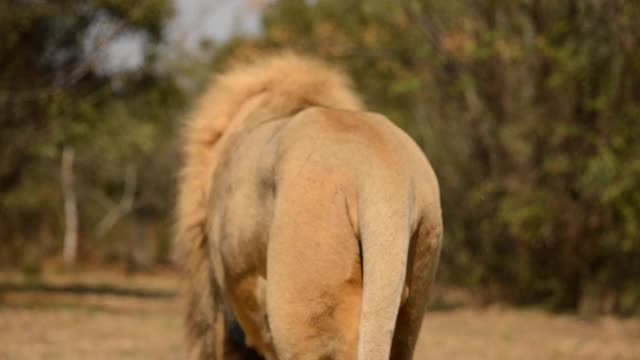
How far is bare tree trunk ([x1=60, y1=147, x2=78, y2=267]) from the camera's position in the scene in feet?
103

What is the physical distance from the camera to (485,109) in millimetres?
17766

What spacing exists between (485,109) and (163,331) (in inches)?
244

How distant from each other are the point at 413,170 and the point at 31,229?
28.3 meters

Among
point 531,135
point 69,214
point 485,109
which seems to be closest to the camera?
point 531,135

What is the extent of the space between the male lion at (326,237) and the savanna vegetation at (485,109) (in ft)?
32.3

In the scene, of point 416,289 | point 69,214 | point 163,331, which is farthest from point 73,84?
point 69,214

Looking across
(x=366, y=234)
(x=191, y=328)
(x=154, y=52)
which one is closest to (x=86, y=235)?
(x=154, y=52)

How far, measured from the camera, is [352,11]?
23.5 metres

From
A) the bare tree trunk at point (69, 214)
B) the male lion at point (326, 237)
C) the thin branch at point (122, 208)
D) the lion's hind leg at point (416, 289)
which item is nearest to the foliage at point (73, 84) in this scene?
the male lion at point (326, 237)

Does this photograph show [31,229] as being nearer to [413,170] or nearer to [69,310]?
[69,310]

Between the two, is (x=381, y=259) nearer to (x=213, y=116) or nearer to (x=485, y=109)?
(x=213, y=116)

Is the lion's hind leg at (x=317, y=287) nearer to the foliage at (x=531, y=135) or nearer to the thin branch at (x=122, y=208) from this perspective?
the foliage at (x=531, y=135)

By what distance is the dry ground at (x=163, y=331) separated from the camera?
11.2 m

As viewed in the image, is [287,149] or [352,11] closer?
[287,149]
